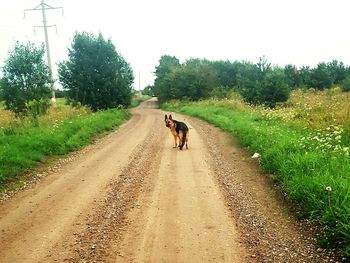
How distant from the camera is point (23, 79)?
2212 cm

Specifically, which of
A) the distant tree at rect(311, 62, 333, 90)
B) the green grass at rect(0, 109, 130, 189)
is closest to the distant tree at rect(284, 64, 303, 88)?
the distant tree at rect(311, 62, 333, 90)

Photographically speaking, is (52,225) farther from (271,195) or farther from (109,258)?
(271,195)

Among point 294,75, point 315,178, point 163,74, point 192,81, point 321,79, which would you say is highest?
point 163,74

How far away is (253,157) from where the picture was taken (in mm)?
11852

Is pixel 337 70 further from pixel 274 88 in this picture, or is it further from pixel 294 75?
pixel 274 88

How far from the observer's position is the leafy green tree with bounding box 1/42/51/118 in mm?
21828

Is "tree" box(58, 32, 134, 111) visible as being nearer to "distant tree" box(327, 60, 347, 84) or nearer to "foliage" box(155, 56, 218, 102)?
"foliage" box(155, 56, 218, 102)

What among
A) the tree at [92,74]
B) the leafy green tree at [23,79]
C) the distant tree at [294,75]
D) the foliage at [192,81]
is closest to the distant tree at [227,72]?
the distant tree at [294,75]

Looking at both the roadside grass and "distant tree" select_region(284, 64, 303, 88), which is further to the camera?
"distant tree" select_region(284, 64, 303, 88)

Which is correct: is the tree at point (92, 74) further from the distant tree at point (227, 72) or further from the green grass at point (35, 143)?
the distant tree at point (227, 72)

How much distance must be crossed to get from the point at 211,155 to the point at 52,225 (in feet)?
23.9

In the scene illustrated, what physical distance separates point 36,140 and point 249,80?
23952mm

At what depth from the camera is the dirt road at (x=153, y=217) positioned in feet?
17.1

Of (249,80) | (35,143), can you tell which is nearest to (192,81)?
(249,80)
